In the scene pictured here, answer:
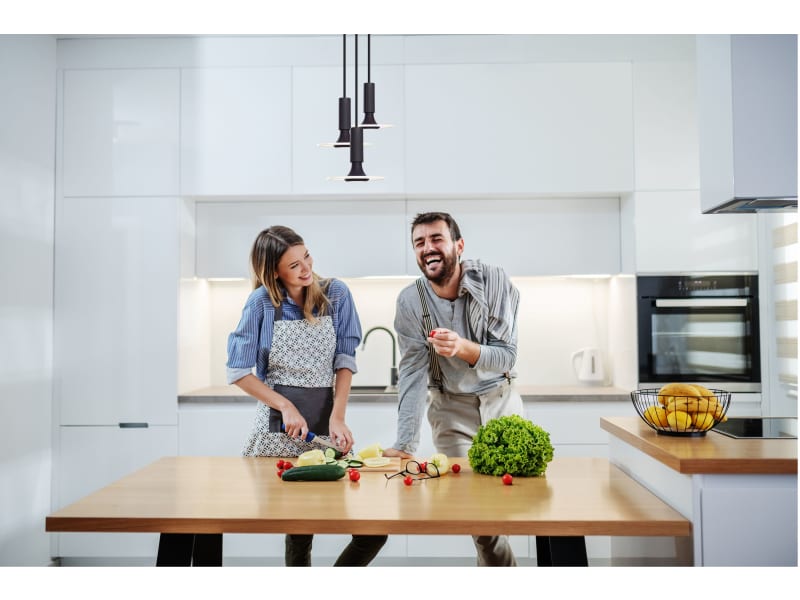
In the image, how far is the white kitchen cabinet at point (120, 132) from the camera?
370 cm

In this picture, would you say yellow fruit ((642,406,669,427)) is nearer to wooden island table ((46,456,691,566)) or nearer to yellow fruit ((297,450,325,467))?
→ wooden island table ((46,456,691,566))

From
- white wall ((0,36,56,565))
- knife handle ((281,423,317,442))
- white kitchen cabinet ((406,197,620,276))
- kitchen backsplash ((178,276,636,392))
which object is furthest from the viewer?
kitchen backsplash ((178,276,636,392))

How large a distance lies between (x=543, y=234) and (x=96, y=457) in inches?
98.4

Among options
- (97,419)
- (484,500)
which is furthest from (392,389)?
(484,500)

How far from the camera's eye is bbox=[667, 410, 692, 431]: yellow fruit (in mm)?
1869

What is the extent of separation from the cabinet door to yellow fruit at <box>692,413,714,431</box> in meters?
2.58

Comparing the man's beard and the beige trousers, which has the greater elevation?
the man's beard

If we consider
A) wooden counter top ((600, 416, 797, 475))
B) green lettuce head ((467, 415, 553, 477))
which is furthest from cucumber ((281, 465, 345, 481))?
wooden counter top ((600, 416, 797, 475))

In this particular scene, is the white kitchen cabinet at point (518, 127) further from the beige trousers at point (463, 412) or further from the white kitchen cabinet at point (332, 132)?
the beige trousers at point (463, 412)

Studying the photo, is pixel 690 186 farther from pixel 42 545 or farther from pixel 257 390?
pixel 42 545

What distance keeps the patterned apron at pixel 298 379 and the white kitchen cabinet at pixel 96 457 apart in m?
1.22

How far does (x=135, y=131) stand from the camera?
12.1 ft

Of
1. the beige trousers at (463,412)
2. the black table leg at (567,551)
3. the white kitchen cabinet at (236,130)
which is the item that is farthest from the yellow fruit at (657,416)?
the white kitchen cabinet at (236,130)

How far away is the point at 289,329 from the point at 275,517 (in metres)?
1.02
